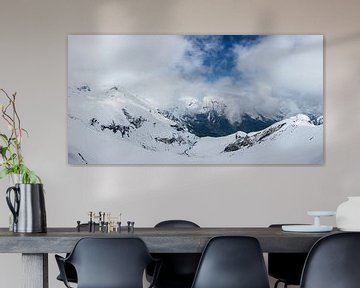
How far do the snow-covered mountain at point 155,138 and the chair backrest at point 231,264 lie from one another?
2.20 m

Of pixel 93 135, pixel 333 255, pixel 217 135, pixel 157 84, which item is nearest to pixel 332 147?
pixel 217 135

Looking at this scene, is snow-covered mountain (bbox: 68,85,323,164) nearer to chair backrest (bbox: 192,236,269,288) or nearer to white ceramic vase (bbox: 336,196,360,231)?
white ceramic vase (bbox: 336,196,360,231)

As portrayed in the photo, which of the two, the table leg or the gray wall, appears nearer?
the table leg

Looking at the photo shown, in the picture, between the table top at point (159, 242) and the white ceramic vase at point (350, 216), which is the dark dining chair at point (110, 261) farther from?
the white ceramic vase at point (350, 216)

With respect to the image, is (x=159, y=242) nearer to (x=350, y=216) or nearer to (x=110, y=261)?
(x=110, y=261)

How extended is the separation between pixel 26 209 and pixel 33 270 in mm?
325

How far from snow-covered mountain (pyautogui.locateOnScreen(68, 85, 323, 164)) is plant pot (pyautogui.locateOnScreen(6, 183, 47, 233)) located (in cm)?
192

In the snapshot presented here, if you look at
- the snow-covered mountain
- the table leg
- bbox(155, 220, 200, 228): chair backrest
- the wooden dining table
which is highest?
the snow-covered mountain

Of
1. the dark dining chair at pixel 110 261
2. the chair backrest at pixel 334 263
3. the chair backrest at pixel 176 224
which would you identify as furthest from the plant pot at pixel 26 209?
the chair backrest at pixel 334 263

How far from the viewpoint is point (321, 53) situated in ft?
19.0

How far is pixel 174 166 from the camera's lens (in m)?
5.75

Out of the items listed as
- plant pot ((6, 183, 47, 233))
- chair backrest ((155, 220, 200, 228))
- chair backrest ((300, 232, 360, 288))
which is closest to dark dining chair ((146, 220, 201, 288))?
chair backrest ((155, 220, 200, 228))

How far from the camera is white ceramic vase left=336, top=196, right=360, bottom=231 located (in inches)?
151

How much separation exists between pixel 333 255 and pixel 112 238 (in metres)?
1.06
